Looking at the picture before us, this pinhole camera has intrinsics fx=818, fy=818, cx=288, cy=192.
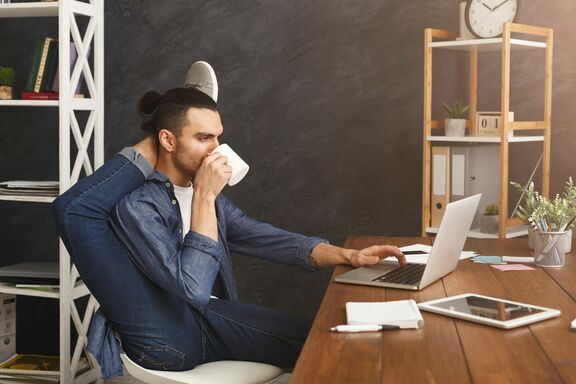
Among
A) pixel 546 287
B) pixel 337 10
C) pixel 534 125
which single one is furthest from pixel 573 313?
pixel 337 10

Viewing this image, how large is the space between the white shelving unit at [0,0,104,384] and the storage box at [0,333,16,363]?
0.36 m

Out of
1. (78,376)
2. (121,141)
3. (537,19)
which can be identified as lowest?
(78,376)

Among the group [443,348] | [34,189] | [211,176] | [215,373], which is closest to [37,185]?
[34,189]

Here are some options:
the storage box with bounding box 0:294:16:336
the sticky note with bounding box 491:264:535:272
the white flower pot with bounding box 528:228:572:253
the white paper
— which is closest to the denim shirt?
the white paper

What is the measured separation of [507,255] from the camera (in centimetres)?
271

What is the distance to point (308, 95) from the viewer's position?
4012 mm

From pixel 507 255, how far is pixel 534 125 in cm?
97

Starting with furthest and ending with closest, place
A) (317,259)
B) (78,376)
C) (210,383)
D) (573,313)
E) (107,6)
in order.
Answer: (107,6), (78,376), (317,259), (210,383), (573,313)

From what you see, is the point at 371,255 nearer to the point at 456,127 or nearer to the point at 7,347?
the point at 456,127

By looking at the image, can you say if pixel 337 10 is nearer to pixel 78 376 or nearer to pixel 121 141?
pixel 121 141

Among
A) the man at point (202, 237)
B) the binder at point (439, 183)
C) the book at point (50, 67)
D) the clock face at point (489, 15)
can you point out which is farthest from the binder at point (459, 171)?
the book at point (50, 67)

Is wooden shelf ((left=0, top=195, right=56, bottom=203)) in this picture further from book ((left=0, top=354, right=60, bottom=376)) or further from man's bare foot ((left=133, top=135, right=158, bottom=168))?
man's bare foot ((left=133, top=135, right=158, bottom=168))

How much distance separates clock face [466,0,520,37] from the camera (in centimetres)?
340

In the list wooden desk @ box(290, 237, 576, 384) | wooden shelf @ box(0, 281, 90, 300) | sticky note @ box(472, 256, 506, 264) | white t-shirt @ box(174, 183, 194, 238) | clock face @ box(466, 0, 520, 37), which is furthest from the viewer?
wooden shelf @ box(0, 281, 90, 300)
